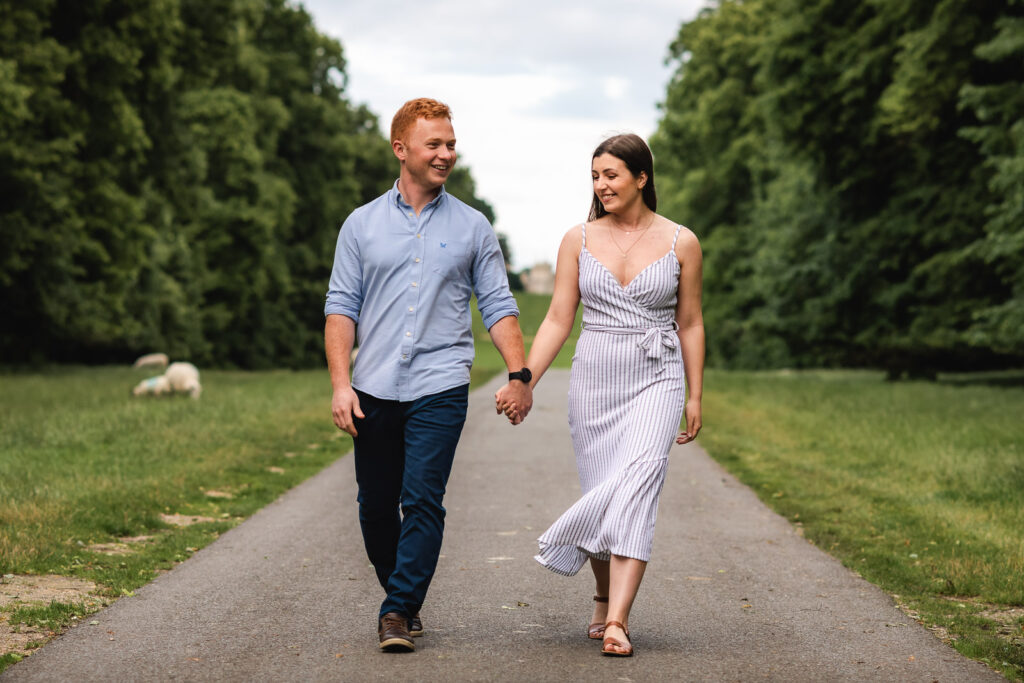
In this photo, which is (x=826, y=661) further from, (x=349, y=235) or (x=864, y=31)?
(x=864, y=31)

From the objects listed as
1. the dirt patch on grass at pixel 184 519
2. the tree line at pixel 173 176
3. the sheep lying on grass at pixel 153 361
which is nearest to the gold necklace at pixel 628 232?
the dirt patch on grass at pixel 184 519

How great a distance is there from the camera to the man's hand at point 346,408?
16.4 ft

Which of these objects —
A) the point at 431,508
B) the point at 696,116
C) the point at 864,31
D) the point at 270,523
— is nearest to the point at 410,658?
the point at 431,508

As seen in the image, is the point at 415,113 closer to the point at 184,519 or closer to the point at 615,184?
the point at 615,184

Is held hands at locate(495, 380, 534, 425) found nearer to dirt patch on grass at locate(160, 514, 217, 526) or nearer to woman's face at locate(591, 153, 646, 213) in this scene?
woman's face at locate(591, 153, 646, 213)

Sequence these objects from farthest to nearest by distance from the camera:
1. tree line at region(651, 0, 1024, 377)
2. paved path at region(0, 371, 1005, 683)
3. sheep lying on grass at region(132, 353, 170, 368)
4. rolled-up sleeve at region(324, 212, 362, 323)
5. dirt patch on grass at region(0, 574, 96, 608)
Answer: sheep lying on grass at region(132, 353, 170, 368), tree line at region(651, 0, 1024, 377), dirt patch on grass at region(0, 574, 96, 608), rolled-up sleeve at region(324, 212, 362, 323), paved path at region(0, 371, 1005, 683)

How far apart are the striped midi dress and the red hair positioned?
2.58ft

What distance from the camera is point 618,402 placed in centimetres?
517

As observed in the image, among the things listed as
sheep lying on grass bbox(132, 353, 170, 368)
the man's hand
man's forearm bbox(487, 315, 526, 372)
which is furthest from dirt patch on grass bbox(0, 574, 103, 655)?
sheep lying on grass bbox(132, 353, 170, 368)

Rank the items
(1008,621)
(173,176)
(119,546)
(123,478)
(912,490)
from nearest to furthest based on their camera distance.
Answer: (1008,621) < (119,546) < (123,478) < (912,490) < (173,176)

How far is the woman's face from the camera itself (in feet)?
17.1

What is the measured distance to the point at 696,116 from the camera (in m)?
44.8

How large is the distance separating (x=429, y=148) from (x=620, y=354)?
1.14m

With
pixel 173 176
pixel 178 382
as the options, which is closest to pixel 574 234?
pixel 178 382
